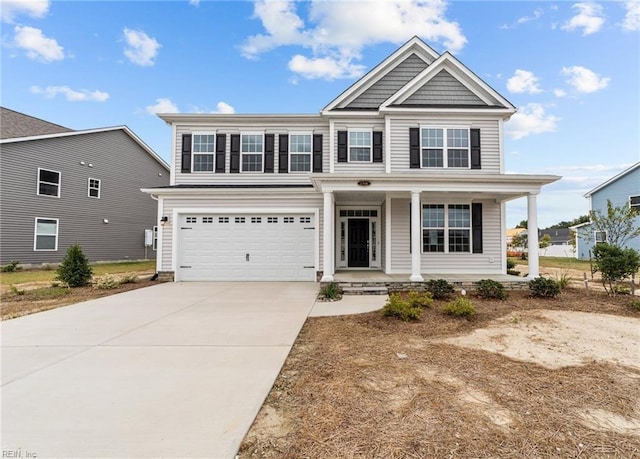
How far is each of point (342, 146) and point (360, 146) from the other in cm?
69

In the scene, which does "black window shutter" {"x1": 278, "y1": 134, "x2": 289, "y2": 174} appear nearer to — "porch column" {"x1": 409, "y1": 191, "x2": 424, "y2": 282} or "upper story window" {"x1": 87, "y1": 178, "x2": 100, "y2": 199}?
"porch column" {"x1": 409, "y1": 191, "x2": 424, "y2": 282}

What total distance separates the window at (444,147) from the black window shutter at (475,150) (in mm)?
168

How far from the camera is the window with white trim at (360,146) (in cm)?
1173

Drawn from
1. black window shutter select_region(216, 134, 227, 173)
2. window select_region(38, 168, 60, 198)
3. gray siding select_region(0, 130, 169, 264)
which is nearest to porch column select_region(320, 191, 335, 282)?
black window shutter select_region(216, 134, 227, 173)

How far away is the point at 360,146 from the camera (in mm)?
11789

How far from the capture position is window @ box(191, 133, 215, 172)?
12242mm

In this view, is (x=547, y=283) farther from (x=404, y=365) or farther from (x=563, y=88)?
(x=563, y=88)

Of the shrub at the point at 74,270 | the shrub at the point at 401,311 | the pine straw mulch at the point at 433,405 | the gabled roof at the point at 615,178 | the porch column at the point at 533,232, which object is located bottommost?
the pine straw mulch at the point at 433,405

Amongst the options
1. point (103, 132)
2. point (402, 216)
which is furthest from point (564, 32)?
point (103, 132)

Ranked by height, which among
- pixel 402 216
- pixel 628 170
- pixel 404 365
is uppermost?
pixel 628 170

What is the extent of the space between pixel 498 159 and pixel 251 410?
11745mm

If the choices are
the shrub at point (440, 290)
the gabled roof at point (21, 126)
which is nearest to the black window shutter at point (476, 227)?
the shrub at point (440, 290)

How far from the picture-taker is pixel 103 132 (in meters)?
18.3

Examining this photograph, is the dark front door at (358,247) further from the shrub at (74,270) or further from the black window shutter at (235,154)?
the shrub at (74,270)
